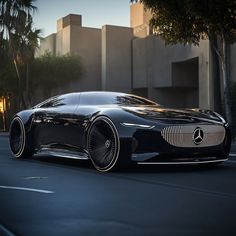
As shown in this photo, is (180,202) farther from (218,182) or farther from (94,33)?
(94,33)

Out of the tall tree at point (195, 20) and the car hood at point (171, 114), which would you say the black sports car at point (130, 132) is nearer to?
the car hood at point (171, 114)

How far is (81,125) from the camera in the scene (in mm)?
8523

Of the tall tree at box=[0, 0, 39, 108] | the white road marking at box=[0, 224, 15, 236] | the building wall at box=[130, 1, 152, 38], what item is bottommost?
the white road marking at box=[0, 224, 15, 236]

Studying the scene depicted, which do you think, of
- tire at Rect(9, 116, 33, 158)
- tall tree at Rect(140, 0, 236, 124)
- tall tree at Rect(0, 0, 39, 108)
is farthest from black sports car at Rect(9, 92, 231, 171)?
tall tree at Rect(0, 0, 39, 108)

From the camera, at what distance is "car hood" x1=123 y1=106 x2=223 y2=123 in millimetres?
7801

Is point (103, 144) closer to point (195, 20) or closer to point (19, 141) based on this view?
point (19, 141)

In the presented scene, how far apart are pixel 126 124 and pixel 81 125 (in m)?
1.03

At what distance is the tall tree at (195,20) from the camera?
13.5 meters

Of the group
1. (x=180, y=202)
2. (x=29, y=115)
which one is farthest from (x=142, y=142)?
(x=29, y=115)

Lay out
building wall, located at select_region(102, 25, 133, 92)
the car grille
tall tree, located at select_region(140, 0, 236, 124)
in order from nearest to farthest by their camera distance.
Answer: the car grille, tall tree, located at select_region(140, 0, 236, 124), building wall, located at select_region(102, 25, 133, 92)

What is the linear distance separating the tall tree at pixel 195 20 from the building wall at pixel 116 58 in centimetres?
2251

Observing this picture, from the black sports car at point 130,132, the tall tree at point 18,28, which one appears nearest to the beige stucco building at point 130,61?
the tall tree at point 18,28

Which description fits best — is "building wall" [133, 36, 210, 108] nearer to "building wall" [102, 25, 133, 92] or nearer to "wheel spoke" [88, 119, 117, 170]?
"building wall" [102, 25, 133, 92]

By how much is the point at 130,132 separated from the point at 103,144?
579 millimetres
